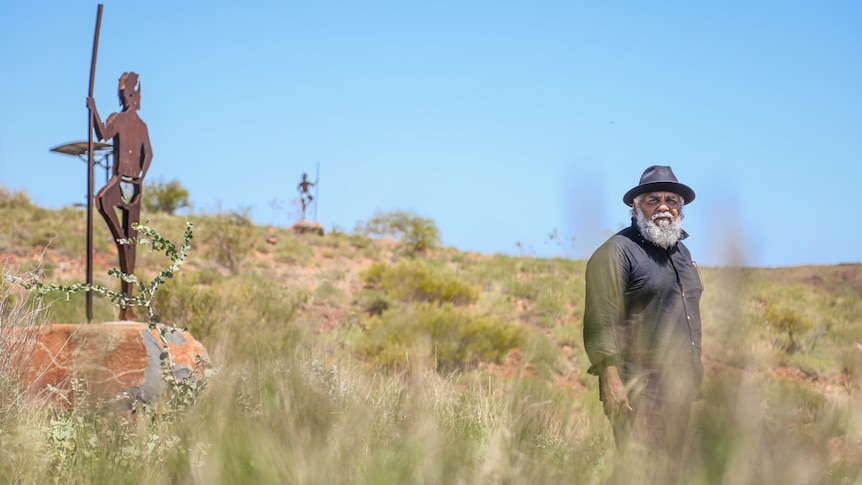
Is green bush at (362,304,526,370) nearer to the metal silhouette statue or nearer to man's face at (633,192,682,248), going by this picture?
the metal silhouette statue

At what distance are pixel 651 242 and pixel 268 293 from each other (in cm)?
991

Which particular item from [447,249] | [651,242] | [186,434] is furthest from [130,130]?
[447,249]

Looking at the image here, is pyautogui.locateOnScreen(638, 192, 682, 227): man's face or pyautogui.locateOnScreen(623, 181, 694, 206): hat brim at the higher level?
pyautogui.locateOnScreen(623, 181, 694, 206): hat brim

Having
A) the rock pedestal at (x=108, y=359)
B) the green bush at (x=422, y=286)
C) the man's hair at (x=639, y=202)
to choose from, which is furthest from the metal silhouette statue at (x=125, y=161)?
the green bush at (x=422, y=286)

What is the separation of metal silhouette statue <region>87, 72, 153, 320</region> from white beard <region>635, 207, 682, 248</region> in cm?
539

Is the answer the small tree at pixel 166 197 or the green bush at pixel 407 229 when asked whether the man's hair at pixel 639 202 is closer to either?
the green bush at pixel 407 229

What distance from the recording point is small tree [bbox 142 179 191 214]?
116 feet

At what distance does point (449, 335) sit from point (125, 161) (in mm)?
5950

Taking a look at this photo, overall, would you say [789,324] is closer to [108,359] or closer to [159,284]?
[108,359]

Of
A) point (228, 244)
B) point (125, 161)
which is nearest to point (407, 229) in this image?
point (228, 244)

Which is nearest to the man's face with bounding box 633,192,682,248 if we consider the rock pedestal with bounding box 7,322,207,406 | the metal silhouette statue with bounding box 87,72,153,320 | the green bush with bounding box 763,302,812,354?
the rock pedestal with bounding box 7,322,207,406

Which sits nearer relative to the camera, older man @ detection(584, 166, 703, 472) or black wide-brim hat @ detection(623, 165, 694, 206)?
older man @ detection(584, 166, 703, 472)

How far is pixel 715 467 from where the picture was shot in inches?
62.4

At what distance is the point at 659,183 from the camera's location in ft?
16.9
